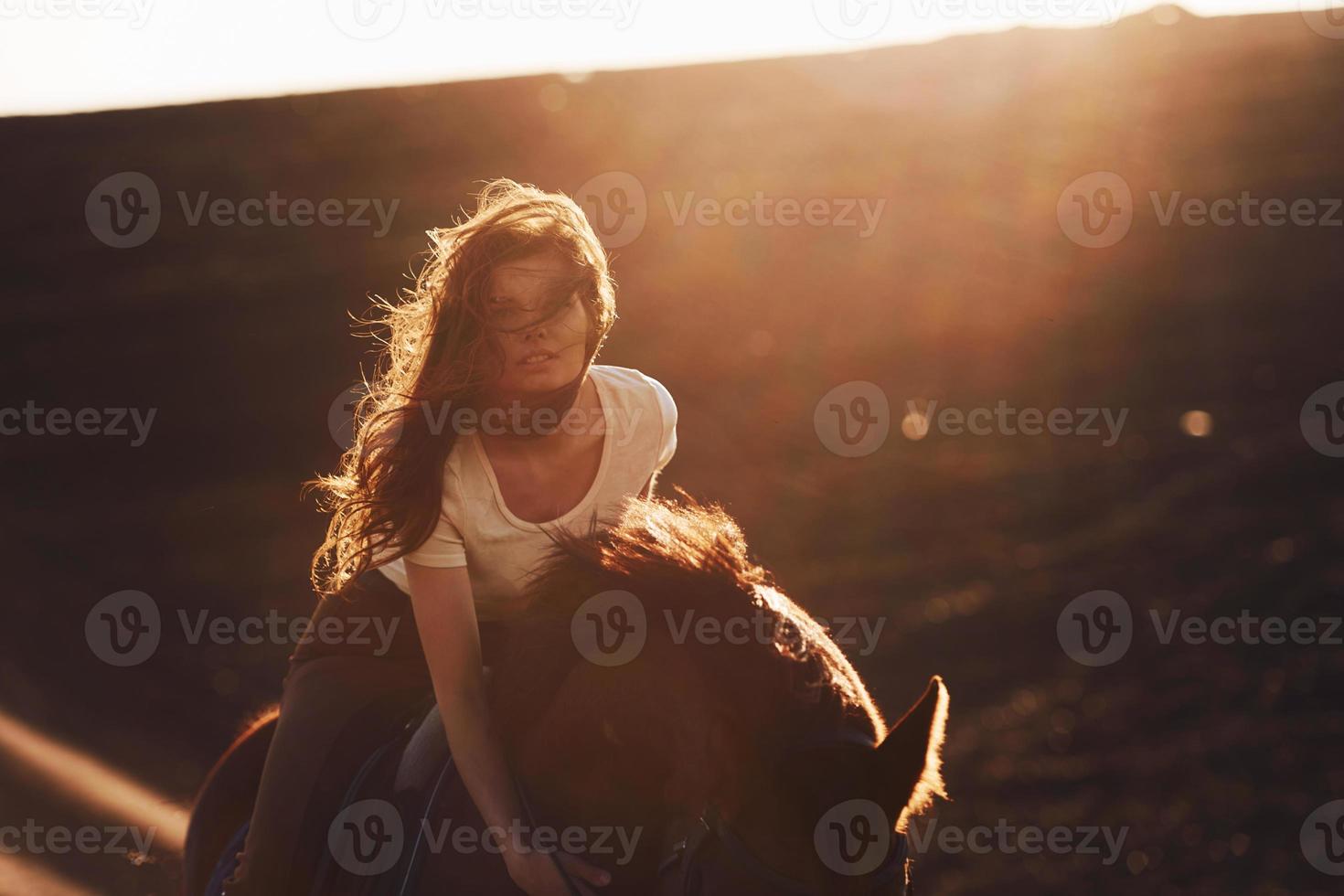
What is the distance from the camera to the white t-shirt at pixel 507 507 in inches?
79.0

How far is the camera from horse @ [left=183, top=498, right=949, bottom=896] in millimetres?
1447

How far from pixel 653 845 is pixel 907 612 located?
638 cm

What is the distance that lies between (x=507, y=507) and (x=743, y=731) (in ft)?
2.39

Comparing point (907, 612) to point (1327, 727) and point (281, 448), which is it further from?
point (281, 448)

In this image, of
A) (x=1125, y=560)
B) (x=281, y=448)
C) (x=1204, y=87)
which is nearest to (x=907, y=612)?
(x=1125, y=560)
